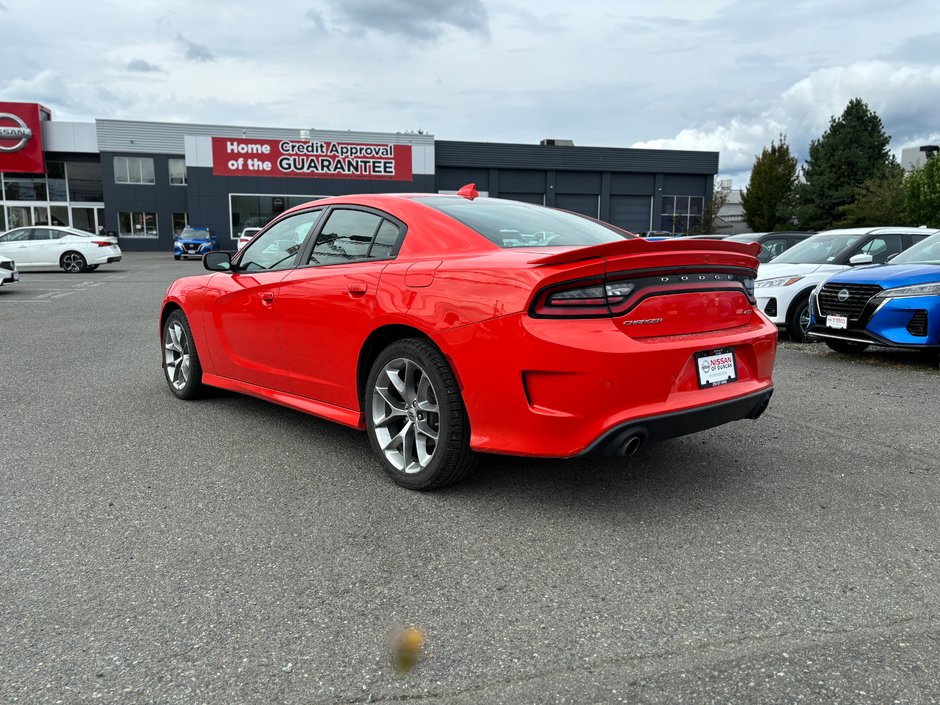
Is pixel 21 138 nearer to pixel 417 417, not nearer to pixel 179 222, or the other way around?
pixel 179 222

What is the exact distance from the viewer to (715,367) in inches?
137

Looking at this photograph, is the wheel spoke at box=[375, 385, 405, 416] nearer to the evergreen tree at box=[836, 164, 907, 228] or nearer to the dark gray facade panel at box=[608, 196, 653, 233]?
the evergreen tree at box=[836, 164, 907, 228]

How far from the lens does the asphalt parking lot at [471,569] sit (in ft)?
7.25

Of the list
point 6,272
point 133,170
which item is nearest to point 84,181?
point 133,170

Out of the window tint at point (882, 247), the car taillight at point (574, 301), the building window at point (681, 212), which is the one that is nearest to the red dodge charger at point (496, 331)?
the car taillight at point (574, 301)

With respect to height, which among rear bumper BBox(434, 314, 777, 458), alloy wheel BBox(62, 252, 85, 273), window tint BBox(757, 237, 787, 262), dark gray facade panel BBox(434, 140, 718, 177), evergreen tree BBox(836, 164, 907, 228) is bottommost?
alloy wheel BBox(62, 252, 85, 273)

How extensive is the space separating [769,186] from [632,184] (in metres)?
9.87

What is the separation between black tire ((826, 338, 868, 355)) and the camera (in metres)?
8.24

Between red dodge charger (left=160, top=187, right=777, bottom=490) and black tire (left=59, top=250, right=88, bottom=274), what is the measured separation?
21.1 meters

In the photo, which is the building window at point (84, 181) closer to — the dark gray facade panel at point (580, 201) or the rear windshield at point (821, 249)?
the dark gray facade panel at point (580, 201)

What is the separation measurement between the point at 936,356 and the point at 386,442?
6808 mm

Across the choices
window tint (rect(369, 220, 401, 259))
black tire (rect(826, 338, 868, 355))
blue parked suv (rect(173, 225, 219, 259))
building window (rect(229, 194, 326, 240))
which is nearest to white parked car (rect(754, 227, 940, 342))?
black tire (rect(826, 338, 868, 355))

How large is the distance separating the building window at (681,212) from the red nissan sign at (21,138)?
39.7 meters

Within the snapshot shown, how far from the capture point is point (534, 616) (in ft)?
8.36
